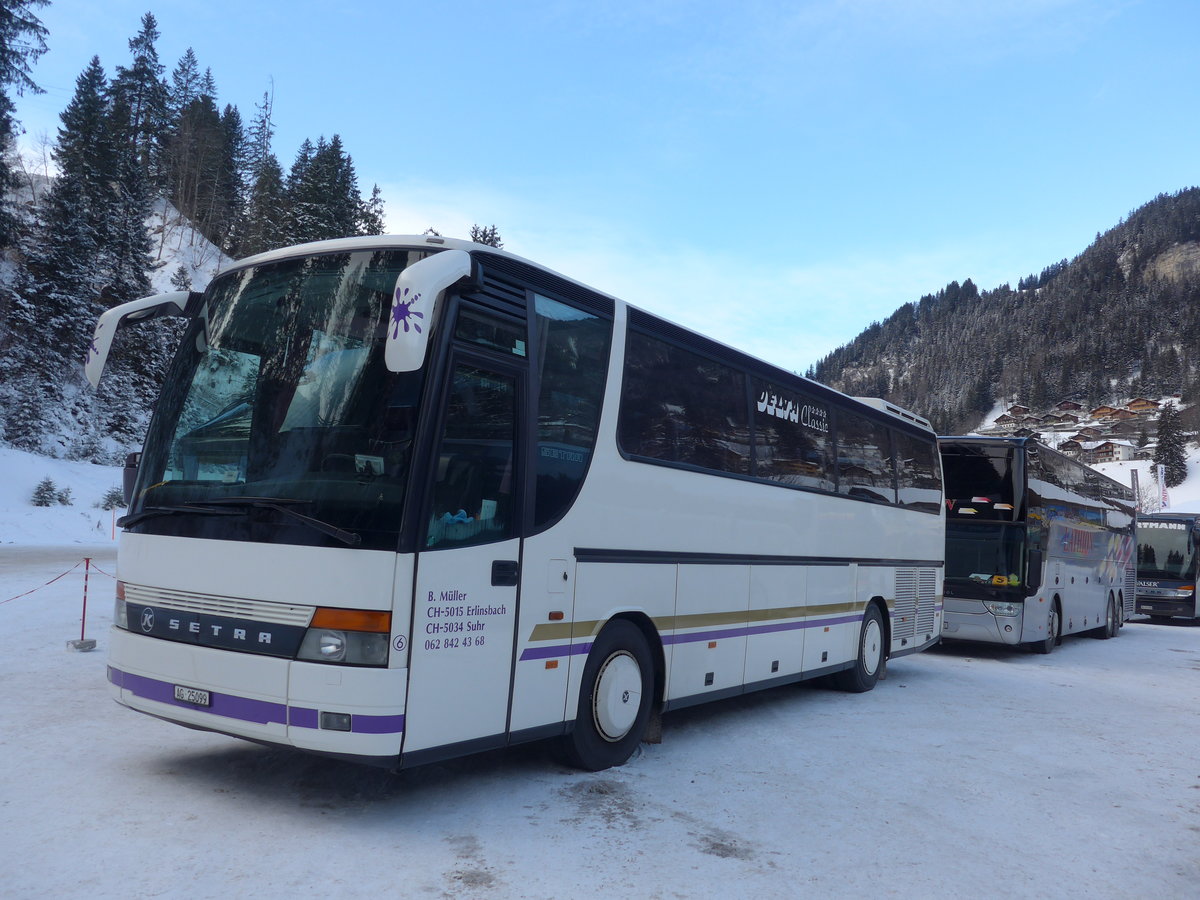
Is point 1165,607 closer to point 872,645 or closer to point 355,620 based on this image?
point 872,645

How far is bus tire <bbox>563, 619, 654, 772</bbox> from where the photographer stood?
6551mm

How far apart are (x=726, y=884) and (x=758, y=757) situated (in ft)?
10.1

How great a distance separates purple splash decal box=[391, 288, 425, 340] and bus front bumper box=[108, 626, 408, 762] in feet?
5.84

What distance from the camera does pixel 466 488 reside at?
17.9ft

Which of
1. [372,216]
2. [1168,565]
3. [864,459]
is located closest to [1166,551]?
[1168,565]

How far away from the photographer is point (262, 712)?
5.07 m

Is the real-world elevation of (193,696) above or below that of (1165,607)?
above

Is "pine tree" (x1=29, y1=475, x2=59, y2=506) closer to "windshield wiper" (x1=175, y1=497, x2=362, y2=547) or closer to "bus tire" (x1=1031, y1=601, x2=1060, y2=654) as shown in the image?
"bus tire" (x1=1031, y1=601, x2=1060, y2=654)

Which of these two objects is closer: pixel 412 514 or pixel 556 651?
pixel 412 514

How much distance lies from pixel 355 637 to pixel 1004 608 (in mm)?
13793

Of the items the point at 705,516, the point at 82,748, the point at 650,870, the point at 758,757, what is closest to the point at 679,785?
the point at 758,757

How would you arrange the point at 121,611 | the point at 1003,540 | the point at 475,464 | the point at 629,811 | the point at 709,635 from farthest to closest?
the point at 1003,540 < the point at 709,635 < the point at 121,611 < the point at 629,811 < the point at 475,464

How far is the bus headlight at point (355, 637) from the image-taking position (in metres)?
4.95

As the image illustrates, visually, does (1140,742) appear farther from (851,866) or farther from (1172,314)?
(1172,314)
